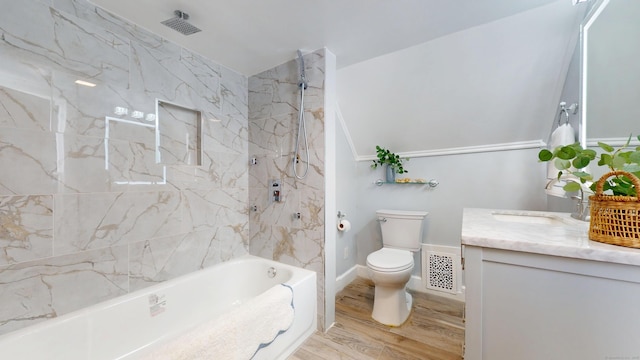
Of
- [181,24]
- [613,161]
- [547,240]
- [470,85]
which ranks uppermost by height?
[181,24]

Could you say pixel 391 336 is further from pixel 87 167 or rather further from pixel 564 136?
pixel 87 167

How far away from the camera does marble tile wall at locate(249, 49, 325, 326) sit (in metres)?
1.87

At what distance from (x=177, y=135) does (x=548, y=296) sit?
91.0 inches

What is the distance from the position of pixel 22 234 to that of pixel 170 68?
4.24 ft

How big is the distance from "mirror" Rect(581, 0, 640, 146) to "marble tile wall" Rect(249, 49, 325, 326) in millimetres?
1597

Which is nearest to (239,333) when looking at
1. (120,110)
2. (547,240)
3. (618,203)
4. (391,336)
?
(391,336)

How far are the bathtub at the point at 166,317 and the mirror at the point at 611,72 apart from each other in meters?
1.96

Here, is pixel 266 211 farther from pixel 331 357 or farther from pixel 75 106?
pixel 75 106

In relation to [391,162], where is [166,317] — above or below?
below

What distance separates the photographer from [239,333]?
3.91ft

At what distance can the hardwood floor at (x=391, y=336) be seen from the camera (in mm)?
1593

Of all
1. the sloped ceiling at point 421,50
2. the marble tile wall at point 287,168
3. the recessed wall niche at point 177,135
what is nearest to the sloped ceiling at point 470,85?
the sloped ceiling at point 421,50

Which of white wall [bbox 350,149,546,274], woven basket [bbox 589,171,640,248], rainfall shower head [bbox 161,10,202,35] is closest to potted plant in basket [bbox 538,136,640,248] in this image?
woven basket [bbox 589,171,640,248]

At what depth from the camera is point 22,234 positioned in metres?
1.17
